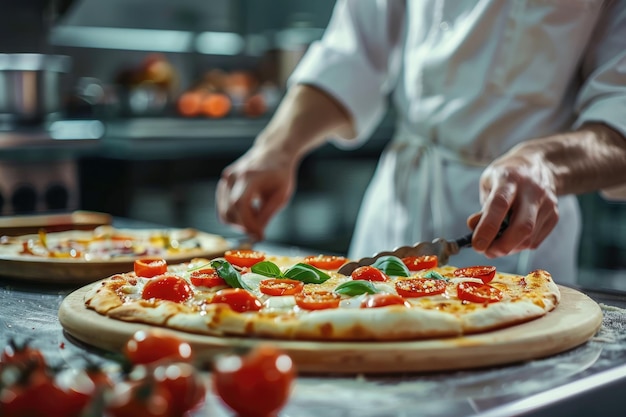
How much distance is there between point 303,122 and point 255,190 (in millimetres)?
251

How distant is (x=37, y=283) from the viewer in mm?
1389

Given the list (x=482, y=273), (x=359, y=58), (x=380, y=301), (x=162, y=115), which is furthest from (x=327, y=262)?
(x=162, y=115)

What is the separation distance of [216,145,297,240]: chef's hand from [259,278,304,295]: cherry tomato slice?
0.61 metres

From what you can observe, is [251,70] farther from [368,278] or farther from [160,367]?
[160,367]

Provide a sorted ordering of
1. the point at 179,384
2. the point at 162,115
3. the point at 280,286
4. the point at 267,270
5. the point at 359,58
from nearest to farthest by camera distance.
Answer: the point at 179,384 < the point at 280,286 < the point at 267,270 < the point at 359,58 < the point at 162,115

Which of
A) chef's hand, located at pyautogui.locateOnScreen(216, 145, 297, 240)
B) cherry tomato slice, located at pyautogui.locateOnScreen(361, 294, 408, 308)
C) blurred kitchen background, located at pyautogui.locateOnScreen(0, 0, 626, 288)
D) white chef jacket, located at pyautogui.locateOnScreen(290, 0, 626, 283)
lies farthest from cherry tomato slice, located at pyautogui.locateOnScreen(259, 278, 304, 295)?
blurred kitchen background, located at pyautogui.locateOnScreen(0, 0, 626, 288)

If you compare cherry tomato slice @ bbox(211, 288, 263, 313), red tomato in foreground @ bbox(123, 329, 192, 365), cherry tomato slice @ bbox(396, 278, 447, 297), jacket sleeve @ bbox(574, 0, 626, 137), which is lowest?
cherry tomato slice @ bbox(396, 278, 447, 297)

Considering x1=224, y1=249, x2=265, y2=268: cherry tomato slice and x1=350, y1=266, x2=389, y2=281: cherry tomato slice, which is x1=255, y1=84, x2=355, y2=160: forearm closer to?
x1=224, y1=249, x2=265, y2=268: cherry tomato slice

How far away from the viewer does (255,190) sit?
5.71ft

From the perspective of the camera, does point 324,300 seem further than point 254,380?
Yes

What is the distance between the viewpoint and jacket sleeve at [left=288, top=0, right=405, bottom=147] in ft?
6.47

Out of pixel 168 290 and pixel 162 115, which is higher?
pixel 168 290

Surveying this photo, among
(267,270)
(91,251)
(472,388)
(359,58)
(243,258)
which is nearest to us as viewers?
(472,388)

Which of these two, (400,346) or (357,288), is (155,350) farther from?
(357,288)
